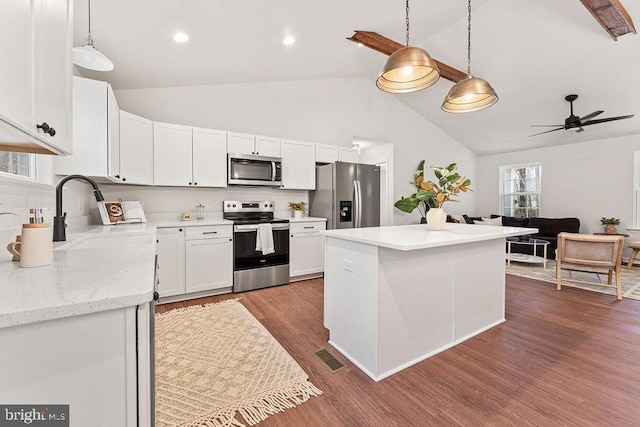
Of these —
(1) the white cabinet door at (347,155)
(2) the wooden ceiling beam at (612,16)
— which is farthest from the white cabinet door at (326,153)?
(2) the wooden ceiling beam at (612,16)

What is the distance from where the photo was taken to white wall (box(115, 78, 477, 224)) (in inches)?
147

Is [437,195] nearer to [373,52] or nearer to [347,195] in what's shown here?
[347,195]

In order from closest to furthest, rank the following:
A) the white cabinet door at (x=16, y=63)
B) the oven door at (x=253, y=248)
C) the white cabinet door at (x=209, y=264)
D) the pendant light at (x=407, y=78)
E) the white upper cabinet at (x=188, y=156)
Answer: the white cabinet door at (x=16, y=63) → the pendant light at (x=407, y=78) → the white cabinet door at (x=209, y=264) → the white upper cabinet at (x=188, y=156) → the oven door at (x=253, y=248)

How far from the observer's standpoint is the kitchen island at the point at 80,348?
2.06ft

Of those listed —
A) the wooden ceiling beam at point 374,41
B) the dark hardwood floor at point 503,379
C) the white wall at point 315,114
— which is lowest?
the dark hardwood floor at point 503,379

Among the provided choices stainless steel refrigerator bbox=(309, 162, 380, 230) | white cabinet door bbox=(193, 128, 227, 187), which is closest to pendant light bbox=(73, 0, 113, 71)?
white cabinet door bbox=(193, 128, 227, 187)

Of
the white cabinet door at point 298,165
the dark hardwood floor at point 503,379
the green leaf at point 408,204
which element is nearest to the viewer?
the dark hardwood floor at point 503,379

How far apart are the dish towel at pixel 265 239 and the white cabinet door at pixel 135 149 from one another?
1.41m

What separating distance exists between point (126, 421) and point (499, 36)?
5450 mm

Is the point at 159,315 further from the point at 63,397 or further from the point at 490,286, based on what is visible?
the point at 490,286

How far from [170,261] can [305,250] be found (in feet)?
5.74

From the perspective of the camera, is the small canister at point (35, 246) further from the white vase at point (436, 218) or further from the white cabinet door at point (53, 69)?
the white vase at point (436, 218)

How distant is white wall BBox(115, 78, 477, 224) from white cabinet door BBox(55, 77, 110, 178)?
4.34ft

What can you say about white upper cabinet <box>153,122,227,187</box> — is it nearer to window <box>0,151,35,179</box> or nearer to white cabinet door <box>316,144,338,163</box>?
window <box>0,151,35,179</box>
